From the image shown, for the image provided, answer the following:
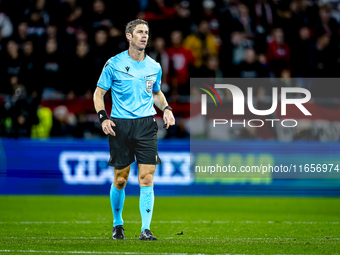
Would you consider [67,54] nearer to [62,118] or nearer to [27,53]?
[27,53]

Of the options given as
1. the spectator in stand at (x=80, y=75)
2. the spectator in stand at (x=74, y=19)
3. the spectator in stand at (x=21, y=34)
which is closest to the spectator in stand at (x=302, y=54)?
the spectator in stand at (x=80, y=75)

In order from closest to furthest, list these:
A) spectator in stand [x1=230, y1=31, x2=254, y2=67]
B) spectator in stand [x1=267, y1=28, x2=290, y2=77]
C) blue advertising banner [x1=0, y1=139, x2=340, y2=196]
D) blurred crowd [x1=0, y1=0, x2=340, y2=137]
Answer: blue advertising banner [x1=0, y1=139, x2=340, y2=196] → blurred crowd [x1=0, y1=0, x2=340, y2=137] → spectator in stand [x1=267, y1=28, x2=290, y2=77] → spectator in stand [x1=230, y1=31, x2=254, y2=67]

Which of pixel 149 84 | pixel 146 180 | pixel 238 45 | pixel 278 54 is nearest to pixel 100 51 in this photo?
pixel 238 45

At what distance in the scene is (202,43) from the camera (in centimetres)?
1410

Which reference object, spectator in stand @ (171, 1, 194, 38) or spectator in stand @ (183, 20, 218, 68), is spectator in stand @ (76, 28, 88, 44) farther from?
spectator in stand @ (183, 20, 218, 68)

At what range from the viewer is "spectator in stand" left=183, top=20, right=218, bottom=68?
1401cm

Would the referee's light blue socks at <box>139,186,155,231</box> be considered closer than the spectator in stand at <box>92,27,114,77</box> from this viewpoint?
Yes

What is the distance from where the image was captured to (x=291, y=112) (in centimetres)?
1207

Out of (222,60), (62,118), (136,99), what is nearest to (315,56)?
(222,60)

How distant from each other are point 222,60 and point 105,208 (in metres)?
5.17

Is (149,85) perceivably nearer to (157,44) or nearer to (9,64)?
(157,44)

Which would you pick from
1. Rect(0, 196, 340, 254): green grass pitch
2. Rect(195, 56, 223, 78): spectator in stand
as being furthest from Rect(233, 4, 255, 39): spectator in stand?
Rect(0, 196, 340, 254): green grass pitch

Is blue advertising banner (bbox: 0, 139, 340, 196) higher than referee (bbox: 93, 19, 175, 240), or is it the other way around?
referee (bbox: 93, 19, 175, 240)

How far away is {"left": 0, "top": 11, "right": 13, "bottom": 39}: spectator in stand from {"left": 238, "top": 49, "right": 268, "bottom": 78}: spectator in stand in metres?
6.14
